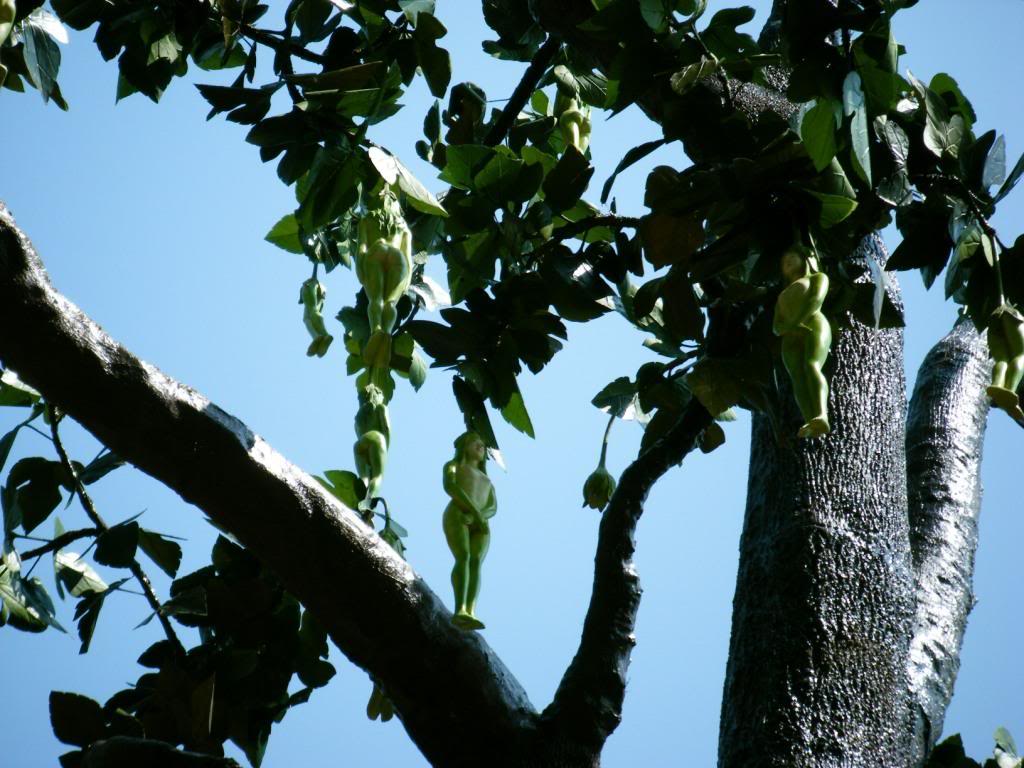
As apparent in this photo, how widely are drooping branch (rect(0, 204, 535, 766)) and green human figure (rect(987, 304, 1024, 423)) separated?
36cm

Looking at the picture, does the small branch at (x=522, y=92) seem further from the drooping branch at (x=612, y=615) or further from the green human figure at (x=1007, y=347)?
the green human figure at (x=1007, y=347)

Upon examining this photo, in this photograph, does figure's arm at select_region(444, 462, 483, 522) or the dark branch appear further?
the dark branch

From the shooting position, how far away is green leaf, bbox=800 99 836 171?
55 centimetres

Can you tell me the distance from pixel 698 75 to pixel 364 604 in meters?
0.38

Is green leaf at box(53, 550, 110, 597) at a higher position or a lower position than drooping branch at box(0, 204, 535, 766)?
higher

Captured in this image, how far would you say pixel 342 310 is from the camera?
0.93m

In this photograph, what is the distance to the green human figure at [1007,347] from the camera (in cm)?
56

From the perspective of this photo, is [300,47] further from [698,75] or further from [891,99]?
[891,99]

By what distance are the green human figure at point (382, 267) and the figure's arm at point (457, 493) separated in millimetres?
87

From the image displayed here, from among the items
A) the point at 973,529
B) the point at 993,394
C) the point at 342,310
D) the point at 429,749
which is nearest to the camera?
the point at 993,394

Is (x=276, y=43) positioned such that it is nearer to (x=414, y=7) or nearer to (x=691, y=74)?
(x=414, y=7)

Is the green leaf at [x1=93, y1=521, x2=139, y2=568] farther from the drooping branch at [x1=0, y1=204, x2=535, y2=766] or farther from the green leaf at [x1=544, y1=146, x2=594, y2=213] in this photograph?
the green leaf at [x1=544, y1=146, x2=594, y2=213]

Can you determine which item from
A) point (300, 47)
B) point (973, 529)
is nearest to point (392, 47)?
point (300, 47)

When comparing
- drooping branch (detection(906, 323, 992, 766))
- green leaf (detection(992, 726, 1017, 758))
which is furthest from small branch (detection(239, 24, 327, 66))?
green leaf (detection(992, 726, 1017, 758))
